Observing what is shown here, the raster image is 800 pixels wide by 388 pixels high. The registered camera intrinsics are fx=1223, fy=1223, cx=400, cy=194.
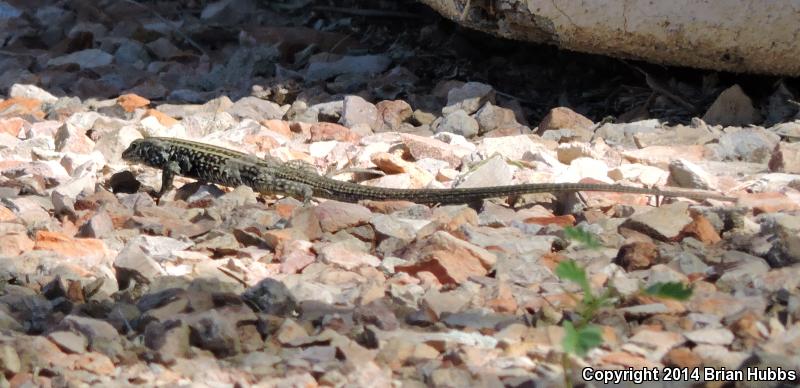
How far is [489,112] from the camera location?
6949 mm

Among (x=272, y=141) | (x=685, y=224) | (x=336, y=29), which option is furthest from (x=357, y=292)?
(x=336, y=29)

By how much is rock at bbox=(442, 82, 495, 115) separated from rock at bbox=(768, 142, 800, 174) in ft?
6.37

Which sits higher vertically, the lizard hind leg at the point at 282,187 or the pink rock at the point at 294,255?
the pink rock at the point at 294,255

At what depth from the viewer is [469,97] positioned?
7207 mm

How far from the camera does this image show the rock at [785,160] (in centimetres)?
564

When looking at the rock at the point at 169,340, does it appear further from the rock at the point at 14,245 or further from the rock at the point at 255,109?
the rock at the point at 255,109

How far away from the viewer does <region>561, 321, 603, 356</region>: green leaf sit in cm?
320

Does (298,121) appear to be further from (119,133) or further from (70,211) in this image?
(70,211)

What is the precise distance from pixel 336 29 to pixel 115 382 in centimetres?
593

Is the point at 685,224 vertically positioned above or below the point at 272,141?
above

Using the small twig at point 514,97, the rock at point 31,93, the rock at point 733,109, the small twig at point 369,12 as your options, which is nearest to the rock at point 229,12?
the small twig at point 369,12

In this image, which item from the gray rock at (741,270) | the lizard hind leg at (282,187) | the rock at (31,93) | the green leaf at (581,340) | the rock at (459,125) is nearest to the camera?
the green leaf at (581,340)

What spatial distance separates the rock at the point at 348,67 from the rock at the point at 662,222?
367cm

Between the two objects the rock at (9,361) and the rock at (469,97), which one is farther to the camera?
the rock at (469,97)
